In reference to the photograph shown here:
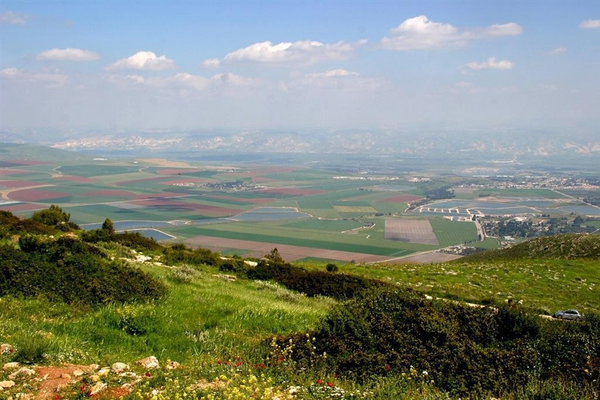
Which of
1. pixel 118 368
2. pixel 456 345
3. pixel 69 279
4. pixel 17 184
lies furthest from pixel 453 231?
pixel 17 184

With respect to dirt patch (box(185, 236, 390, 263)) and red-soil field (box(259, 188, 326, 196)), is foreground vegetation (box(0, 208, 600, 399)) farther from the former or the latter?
red-soil field (box(259, 188, 326, 196))

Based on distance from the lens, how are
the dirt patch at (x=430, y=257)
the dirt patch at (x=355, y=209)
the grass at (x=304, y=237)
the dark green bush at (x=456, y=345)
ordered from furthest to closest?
the dirt patch at (x=355, y=209) < the grass at (x=304, y=237) < the dirt patch at (x=430, y=257) < the dark green bush at (x=456, y=345)

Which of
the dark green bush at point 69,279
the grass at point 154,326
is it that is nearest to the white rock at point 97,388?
the grass at point 154,326

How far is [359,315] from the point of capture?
9711 mm

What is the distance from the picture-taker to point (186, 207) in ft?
358

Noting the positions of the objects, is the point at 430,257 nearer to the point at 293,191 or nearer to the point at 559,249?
the point at 559,249

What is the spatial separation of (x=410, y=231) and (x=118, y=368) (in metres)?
81.6

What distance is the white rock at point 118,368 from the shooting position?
736 cm

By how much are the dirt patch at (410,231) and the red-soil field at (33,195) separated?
78155 millimetres

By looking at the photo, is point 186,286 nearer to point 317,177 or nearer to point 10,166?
point 317,177

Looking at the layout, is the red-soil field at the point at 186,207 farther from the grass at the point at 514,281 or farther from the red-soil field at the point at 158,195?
the grass at the point at 514,281

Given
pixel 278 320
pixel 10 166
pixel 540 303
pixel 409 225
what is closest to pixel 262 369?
pixel 278 320

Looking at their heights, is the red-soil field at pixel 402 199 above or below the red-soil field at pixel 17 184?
below

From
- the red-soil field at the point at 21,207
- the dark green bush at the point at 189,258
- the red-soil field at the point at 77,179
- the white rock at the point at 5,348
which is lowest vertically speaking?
the red-soil field at the point at 21,207
